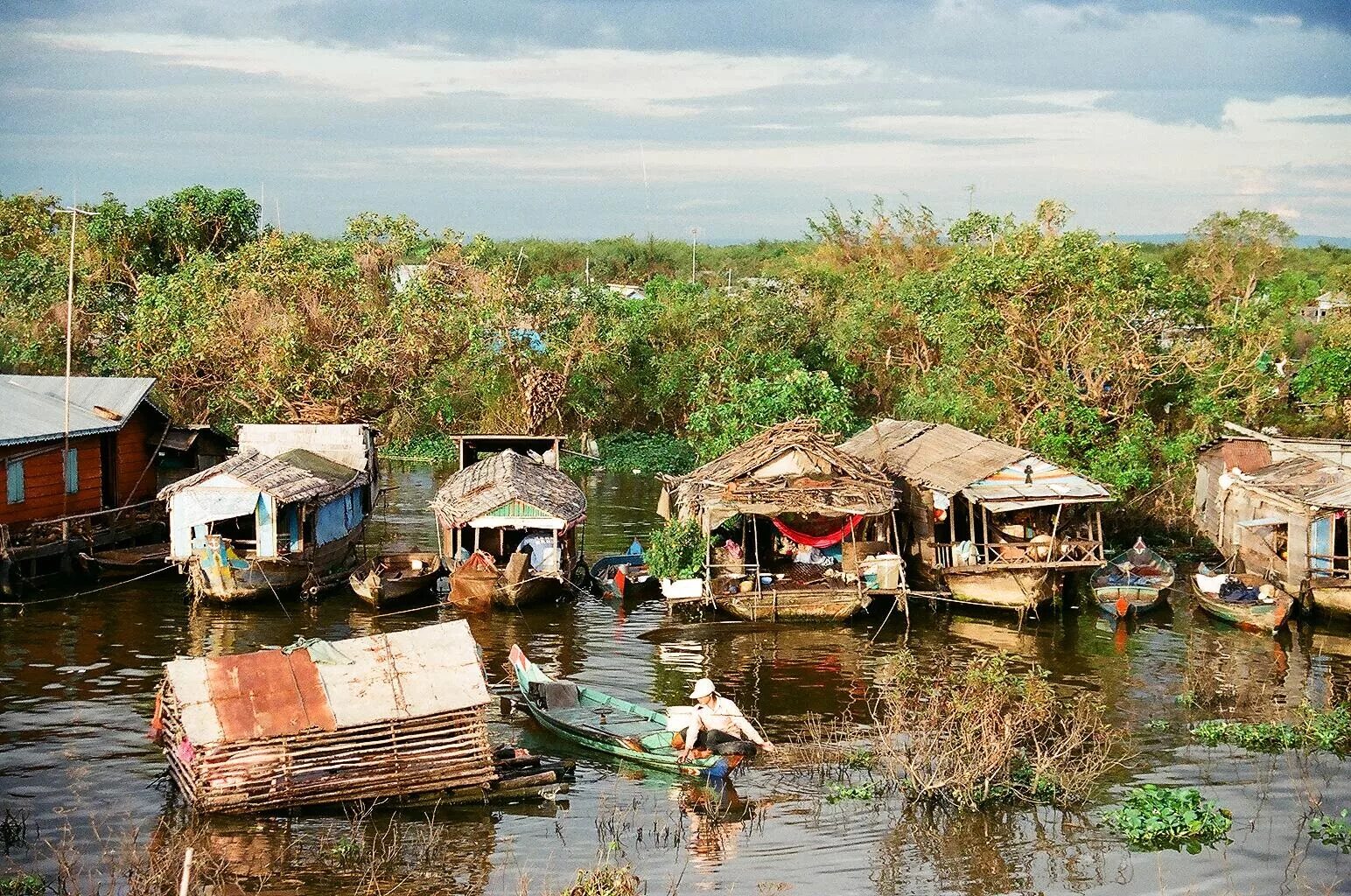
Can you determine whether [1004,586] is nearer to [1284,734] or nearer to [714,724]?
[1284,734]

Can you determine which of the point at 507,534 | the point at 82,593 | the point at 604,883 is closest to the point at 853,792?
the point at 604,883

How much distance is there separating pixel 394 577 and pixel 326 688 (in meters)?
10.5

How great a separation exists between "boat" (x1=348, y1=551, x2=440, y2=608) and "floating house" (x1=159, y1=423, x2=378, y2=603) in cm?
90

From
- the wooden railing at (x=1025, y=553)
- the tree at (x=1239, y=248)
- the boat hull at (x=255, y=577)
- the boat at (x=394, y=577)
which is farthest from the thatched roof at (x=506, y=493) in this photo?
the tree at (x=1239, y=248)

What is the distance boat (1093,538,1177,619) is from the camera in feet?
76.9

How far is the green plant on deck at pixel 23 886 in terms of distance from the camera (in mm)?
11828

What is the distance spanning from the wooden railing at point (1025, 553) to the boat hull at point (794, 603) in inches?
83.5

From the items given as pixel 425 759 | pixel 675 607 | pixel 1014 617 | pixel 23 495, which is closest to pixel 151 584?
pixel 23 495

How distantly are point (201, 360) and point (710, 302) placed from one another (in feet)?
46.6

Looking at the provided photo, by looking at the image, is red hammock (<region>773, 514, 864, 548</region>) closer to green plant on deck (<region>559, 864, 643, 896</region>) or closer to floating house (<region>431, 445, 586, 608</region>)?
floating house (<region>431, 445, 586, 608</region>)

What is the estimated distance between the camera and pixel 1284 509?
22781 millimetres

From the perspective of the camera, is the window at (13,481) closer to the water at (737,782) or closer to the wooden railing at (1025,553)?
the water at (737,782)

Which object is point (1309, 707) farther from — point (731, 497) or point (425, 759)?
point (425, 759)

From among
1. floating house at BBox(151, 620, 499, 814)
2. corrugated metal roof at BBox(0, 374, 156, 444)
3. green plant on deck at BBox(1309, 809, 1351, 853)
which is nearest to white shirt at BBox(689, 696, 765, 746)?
floating house at BBox(151, 620, 499, 814)
